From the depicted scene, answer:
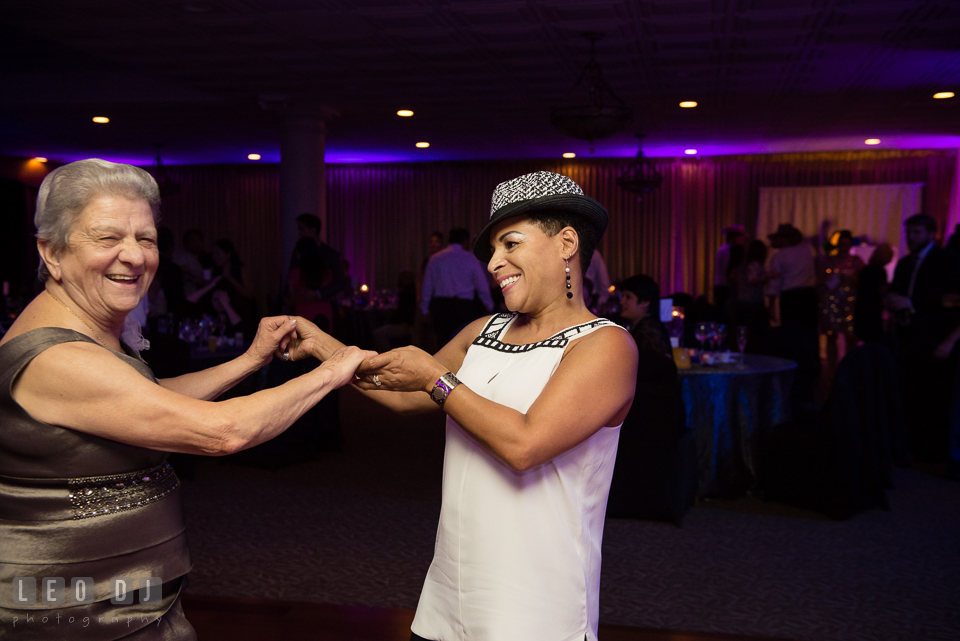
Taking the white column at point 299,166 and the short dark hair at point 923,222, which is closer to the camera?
the short dark hair at point 923,222

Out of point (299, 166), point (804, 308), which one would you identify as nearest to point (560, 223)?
point (804, 308)

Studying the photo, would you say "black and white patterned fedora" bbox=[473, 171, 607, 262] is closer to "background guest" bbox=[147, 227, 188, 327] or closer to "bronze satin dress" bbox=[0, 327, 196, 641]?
"bronze satin dress" bbox=[0, 327, 196, 641]

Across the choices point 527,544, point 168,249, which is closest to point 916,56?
point 168,249

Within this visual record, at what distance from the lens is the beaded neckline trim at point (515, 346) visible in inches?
60.2

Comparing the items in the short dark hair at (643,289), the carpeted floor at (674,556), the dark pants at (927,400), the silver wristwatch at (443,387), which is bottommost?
the carpeted floor at (674,556)

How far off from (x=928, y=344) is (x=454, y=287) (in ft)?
14.2

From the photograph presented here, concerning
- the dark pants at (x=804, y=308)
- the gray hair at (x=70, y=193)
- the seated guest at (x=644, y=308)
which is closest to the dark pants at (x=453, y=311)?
the dark pants at (x=804, y=308)

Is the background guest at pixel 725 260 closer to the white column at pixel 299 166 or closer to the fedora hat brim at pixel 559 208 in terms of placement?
the white column at pixel 299 166

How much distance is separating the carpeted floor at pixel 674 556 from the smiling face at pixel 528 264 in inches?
76.0

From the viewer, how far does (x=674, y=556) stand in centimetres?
372

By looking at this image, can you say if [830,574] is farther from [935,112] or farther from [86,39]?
[935,112]

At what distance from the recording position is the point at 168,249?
230 inches

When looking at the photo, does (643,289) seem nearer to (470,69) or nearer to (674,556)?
(674,556)

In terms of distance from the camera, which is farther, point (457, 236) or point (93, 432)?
point (457, 236)
